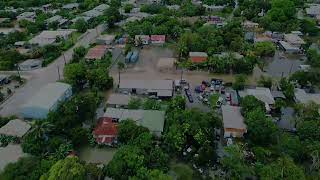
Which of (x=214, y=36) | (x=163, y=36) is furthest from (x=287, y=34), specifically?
(x=163, y=36)

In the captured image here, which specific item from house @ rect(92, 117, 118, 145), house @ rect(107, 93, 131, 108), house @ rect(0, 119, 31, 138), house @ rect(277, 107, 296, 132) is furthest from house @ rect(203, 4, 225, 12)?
house @ rect(0, 119, 31, 138)

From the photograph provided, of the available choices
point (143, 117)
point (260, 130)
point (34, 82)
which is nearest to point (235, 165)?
point (260, 130)

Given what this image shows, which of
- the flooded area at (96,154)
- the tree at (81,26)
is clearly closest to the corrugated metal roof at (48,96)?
the flooded area at (96,154)

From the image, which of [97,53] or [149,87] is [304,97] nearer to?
[149,87]

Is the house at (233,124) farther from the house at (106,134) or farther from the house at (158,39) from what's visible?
the house at (158,39)

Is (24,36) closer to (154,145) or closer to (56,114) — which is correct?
(56,114)

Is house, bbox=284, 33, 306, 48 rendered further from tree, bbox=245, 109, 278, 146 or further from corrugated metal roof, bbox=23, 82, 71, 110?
corrugated metal roof, bbox=23, 82, 71, 110
